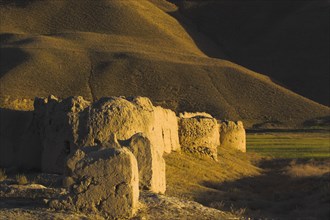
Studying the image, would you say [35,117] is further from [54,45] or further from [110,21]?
[110,21]

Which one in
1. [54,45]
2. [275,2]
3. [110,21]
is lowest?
[54,45]

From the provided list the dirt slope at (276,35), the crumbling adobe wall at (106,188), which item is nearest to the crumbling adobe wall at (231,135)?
the crumbling adobe wall at (106,188)

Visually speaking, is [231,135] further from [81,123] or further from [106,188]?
[106,188]

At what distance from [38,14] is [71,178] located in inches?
4740

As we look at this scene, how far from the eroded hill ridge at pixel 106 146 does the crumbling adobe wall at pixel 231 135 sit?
20.1ft

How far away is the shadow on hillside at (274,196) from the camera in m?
18.4

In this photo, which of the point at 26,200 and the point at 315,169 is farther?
the point at 315,169

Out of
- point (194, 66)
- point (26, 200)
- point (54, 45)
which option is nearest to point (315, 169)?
point (26, 200)

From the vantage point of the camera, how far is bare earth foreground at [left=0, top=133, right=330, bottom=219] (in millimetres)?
11547

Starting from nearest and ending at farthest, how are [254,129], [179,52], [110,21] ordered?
[254,129], [179,52], [110,21]

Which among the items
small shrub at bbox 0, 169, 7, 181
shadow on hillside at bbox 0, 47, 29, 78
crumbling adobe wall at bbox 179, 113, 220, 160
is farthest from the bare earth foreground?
shadow on hillside at bbox 0, 47, 29, 78

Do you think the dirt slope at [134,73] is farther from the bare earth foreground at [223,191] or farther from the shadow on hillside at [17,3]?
the bare earth foreground at [223,191]

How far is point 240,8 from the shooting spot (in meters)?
156

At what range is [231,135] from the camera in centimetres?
3528
